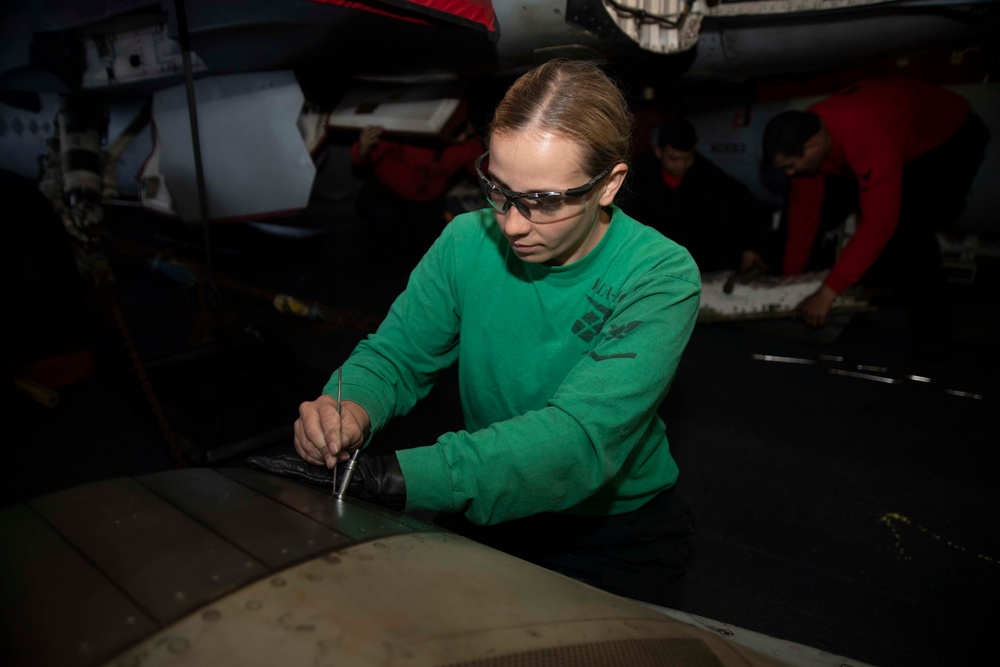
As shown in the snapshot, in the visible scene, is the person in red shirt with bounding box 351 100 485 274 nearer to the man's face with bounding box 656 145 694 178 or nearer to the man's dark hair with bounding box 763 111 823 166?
the man's face with bounding box 656 145 694 178

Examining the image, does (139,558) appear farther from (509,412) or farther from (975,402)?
(975,402)

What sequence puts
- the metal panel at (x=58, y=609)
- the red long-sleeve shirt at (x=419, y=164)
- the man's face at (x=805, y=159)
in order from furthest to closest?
1. the red long-sleeve shirt at (x=419, y=164)
2. the man's face at (x=805, y=159)
3. the metal panel at (x=58, y=609)

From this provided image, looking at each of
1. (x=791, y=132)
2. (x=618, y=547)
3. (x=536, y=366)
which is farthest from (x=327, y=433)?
(x=791, y=132)

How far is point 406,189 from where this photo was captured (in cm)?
527

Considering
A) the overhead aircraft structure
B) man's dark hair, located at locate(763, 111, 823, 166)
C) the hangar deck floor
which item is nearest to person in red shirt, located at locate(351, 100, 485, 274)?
the overhead aircraft structure

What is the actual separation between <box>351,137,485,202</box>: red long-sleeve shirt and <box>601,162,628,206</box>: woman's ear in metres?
3.95

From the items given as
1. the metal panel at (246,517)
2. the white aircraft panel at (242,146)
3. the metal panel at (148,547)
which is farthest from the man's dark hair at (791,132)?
the metal panel at (148,547)

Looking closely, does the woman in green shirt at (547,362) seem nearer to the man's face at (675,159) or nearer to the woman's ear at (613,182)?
the woman's ear at (613,182)

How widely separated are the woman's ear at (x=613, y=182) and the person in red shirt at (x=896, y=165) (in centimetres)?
264

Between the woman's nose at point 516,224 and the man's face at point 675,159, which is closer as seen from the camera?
the woman's nose at point 516,224

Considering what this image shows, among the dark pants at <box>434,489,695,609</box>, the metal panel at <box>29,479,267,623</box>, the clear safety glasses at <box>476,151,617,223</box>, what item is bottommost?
the dark pants at <box>434,489,695,609</box>

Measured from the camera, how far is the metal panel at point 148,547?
82cm

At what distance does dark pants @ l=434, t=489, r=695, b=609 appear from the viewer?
4.64ft

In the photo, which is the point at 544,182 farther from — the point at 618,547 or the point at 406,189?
the point at 406,189
